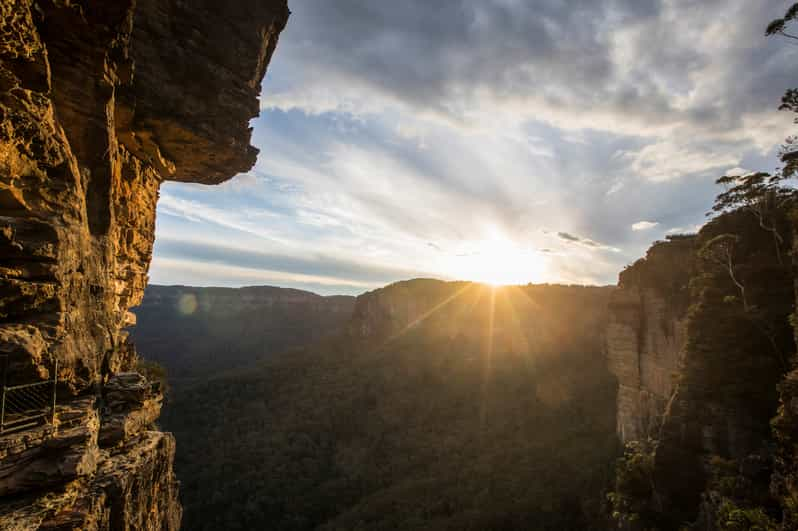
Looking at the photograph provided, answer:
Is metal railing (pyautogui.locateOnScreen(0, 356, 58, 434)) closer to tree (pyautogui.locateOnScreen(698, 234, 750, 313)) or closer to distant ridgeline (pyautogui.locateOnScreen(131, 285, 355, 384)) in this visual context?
tree (pyautogui.locateOnScreen(698, 234, 750, 313))

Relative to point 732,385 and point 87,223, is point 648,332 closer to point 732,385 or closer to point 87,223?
point 732,385

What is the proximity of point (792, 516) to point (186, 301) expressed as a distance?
125 metres

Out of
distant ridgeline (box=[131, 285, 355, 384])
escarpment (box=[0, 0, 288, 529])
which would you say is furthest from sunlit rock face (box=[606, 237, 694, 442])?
distant ridgeline (box=[131, 285, 355, 384])

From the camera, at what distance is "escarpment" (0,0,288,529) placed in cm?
592

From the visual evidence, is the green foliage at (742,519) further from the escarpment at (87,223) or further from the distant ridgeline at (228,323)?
the distant ridgeline at (228,323)

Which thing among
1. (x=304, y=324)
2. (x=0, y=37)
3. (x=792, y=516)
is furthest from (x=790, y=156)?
(x=304, y=324)

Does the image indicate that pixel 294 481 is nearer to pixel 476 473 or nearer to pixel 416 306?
pixel 476 473

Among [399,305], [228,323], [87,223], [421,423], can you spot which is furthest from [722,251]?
[228,323]

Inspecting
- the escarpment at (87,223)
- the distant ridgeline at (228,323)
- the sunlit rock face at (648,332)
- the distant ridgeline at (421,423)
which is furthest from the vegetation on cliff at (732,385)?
the distant ridgeline at (228,323)

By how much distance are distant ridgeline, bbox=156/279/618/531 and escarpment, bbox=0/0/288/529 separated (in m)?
19.0

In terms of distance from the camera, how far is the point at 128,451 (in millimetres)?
8492

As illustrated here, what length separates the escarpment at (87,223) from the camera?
5.92m

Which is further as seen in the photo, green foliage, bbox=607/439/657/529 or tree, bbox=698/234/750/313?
tree, bbox=698/234/750/313

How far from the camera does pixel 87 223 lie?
8281mm
